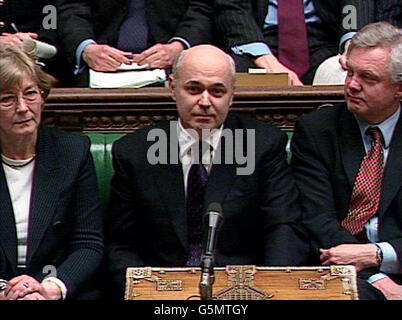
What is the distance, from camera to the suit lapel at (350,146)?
284 centimetres

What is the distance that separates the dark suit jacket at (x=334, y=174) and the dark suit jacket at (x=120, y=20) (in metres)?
0.79

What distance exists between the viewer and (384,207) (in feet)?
9.13

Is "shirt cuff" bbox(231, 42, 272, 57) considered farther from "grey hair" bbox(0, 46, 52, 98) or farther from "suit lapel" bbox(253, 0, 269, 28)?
"grey hair" bbox(0, 46, 52, 98)

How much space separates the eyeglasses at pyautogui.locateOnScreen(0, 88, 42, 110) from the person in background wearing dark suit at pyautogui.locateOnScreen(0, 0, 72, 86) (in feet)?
2.80

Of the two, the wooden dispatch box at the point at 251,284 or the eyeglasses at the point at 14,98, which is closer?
the wooden dispatch box at the point at 251,284

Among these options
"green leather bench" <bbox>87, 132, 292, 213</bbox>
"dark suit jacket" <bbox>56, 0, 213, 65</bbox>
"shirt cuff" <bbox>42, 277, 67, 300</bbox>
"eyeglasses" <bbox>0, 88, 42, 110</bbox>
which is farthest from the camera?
"dark suit jacket" <bbox>56, 0, 213, 65</bbox>

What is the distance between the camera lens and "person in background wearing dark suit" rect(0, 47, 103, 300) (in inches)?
107

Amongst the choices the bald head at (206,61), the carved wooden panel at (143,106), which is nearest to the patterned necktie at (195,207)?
the bald head at (206,61)

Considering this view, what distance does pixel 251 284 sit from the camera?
7.63 ft

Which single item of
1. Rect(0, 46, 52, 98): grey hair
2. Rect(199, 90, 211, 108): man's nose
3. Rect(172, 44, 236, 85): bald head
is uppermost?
Rect(172, 44, 236, 85): bald head

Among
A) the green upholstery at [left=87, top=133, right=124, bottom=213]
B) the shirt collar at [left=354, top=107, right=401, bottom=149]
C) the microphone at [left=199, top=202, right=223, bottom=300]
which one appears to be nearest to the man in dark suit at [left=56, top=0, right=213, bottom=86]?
the green upholstery at [left=87, top=133, right=124, bottom=213]

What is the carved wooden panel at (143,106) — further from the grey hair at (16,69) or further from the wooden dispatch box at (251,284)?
the wooden dispatch box at (251,284)

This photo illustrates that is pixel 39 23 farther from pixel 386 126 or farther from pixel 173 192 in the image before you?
pixel 386 126

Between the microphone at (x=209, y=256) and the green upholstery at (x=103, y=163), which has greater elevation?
the green upholstery at (x=103, y=163)
